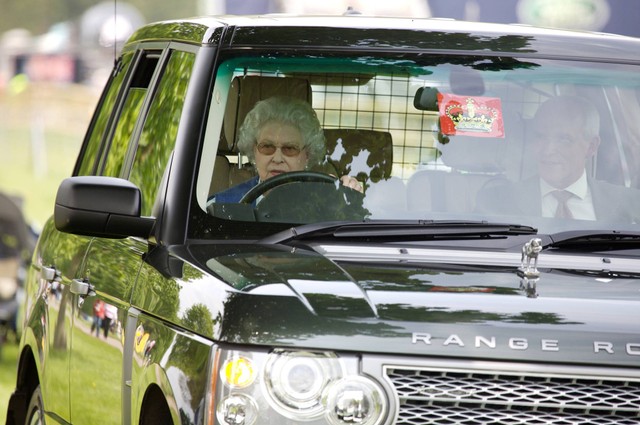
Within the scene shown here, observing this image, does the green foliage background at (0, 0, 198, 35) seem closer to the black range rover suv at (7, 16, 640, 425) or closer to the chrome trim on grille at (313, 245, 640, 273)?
the black range rover suv at (7, 16, 640, 425)

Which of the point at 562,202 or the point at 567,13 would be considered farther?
the point at 567,13

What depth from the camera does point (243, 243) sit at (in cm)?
481

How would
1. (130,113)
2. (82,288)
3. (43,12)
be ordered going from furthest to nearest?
(43,12) < (130,113) < (82,288)

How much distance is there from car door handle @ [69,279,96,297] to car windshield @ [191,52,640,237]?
0.71 m

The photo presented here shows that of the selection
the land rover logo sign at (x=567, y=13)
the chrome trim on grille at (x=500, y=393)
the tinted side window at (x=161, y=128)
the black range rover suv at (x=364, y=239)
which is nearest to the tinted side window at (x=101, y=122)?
the black range rover suv at (x=364, y=239)

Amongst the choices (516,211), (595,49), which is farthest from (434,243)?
(595,49)

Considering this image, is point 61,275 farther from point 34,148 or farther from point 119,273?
point 34,148

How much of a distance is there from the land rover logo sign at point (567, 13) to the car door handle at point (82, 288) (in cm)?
813

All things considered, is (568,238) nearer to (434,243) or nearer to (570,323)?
(434,243)

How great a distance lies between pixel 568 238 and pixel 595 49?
39.2 inches

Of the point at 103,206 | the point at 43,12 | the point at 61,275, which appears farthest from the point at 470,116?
the point at 43,12

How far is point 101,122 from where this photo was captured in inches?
270

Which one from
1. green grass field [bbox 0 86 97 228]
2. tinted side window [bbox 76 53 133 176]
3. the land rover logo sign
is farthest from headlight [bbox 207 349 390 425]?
the land rover logo sign

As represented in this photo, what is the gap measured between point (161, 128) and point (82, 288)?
24.1 inches
